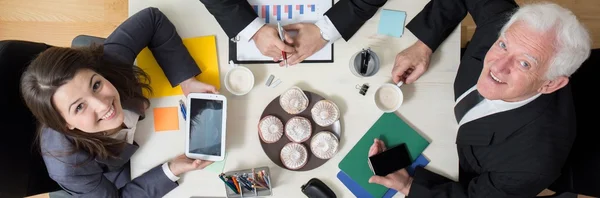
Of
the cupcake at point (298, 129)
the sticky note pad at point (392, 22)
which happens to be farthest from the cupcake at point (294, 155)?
the sticky note pad at point (392, 22)

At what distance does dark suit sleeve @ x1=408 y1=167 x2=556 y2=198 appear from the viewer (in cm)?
108

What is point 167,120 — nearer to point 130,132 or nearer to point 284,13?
point 130,132

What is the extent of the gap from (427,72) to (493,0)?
0.95ft

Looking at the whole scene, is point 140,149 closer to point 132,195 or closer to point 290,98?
point 132,195

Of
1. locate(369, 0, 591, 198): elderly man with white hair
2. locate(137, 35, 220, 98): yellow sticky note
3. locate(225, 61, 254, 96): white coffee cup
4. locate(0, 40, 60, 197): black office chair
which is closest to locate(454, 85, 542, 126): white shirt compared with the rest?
locate(369, 0, 591, 198): elderly man with white hair

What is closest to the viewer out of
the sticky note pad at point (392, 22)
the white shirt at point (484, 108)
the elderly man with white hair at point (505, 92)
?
the elderly man with white hair at point (505, 92)

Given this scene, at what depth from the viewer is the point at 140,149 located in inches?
49.0

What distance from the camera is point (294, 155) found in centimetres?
119

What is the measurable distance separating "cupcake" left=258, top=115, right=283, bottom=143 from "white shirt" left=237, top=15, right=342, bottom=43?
0.26 meters

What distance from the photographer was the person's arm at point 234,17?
1201 millimetres

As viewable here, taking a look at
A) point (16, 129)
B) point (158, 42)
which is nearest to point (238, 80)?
point (158, 42)

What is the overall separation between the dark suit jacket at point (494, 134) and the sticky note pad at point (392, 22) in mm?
29

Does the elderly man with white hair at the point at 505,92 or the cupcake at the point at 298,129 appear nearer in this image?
the elderly man with white hair at the point at 505,92

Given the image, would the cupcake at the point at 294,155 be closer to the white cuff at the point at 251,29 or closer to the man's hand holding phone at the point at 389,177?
the man's hand holding phone at the point at 389,177
